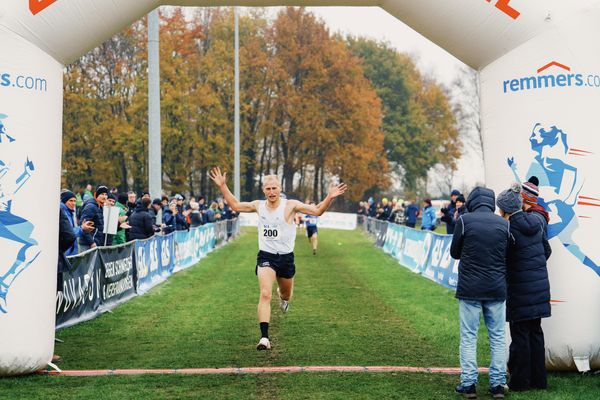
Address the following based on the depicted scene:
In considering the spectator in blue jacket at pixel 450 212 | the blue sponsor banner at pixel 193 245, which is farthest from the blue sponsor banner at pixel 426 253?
the blue sponsor banner at pixel 193 245

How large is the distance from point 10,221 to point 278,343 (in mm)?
3816

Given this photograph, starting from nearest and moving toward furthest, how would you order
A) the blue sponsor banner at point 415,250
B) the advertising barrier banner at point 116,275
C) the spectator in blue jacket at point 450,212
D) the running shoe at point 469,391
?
the running shoe at point 469,391 < the advertising barrier banner at point 116,275 < the spectator in blue jacket at point 450,212 < the blue sponsor banner at point 415,250

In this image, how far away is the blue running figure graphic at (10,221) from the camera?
8.23m

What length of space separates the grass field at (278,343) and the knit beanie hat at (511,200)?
1756mm

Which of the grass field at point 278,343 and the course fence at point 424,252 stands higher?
the course fence at point 424,252

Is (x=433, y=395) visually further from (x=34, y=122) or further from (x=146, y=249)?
(x=146, y=249)

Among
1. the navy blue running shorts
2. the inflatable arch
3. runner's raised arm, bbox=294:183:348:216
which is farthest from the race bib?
the inflatable arch

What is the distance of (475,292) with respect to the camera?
25.4 feet

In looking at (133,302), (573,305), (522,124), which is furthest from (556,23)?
(133,302)

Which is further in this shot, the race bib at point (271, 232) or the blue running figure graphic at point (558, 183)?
the race bib at point (271, 232)

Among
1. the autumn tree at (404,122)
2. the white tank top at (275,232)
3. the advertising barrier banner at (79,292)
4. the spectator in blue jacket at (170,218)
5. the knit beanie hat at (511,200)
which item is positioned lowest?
the advertising barrier banner at (79,292)

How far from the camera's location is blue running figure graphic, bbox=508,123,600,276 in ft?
27.7

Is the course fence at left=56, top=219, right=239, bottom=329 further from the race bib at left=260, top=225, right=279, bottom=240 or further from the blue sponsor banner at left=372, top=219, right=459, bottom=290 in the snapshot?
the blue sponsor banner at left=372, top=219, right=459, bottom=290

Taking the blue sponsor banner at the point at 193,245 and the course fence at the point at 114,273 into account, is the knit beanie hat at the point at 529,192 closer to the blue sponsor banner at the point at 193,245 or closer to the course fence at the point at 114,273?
the course fence at the point at 114,273
